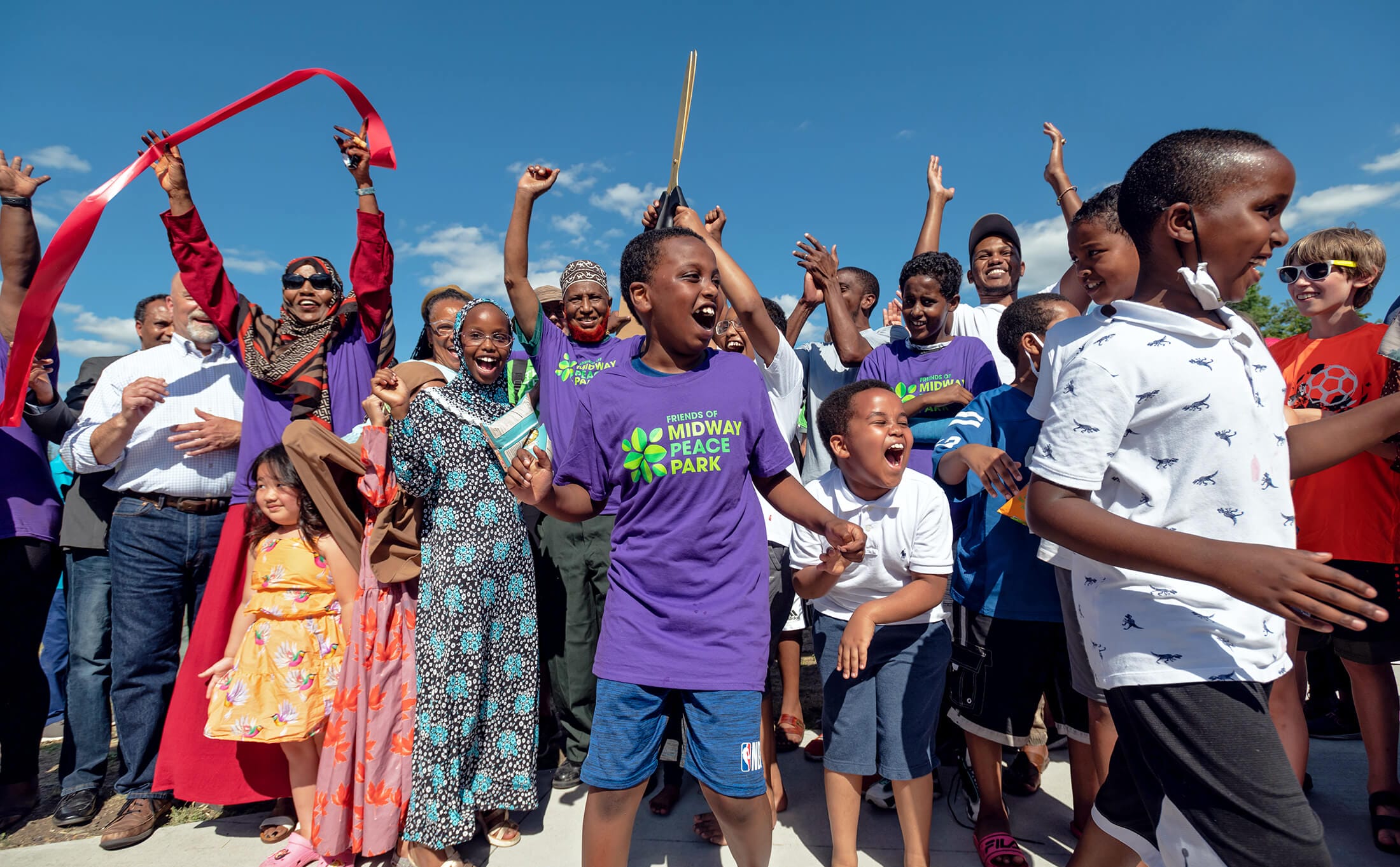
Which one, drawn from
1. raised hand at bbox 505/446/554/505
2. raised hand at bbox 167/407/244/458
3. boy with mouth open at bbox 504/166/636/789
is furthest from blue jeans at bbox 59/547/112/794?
raised hand at bbox 505/446/554/505

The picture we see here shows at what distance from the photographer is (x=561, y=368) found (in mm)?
3889

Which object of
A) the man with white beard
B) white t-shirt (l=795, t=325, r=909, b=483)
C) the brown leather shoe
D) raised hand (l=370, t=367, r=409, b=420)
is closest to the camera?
raised hand (l=370, t=367, r=409, b=420)

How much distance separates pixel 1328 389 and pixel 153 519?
17.5ft

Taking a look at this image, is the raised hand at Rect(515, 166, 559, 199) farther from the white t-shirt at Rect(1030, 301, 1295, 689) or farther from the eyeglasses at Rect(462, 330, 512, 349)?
the white t-shirt at Rect(1030, 301, 1295, 689)

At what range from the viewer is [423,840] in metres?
2.96

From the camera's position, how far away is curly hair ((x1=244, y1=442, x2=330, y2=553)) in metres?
3.44

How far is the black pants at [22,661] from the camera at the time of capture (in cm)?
379

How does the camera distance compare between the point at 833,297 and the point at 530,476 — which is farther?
the point at 833,297

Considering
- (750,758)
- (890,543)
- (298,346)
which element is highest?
(298,346)

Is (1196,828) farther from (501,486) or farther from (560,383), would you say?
(560,383)

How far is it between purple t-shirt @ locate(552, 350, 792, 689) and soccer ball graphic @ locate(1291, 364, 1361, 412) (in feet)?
8.06

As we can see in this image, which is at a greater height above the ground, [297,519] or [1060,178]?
[1060,178]

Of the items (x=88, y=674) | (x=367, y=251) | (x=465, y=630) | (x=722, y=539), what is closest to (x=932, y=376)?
(x=722, y=539)

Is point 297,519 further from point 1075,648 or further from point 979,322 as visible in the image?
point 979,322
